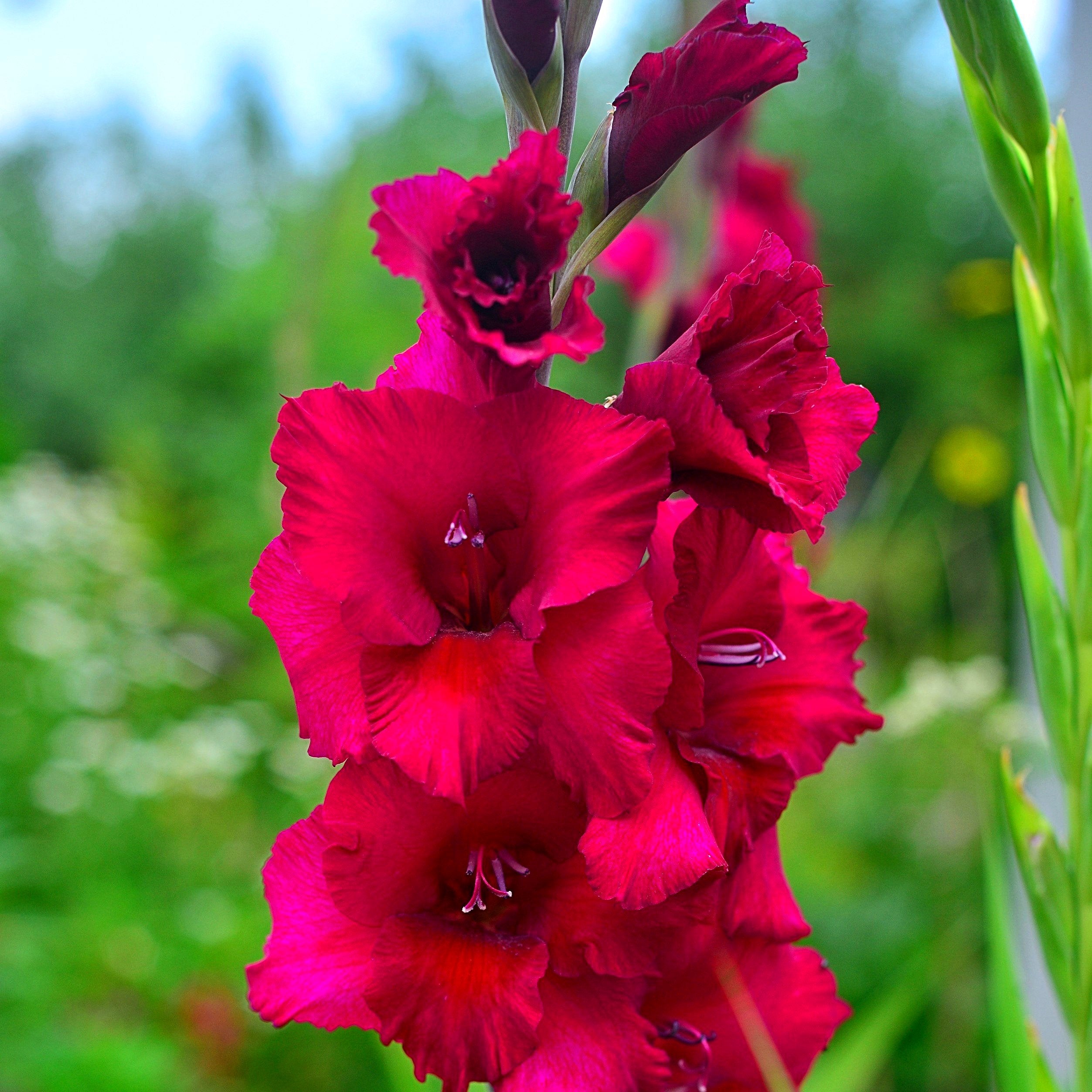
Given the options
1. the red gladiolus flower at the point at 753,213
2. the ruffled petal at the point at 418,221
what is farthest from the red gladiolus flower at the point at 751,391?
the red gladiolus flower at the point at 753,213

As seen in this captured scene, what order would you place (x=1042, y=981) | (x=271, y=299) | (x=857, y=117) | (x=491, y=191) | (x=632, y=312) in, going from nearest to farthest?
(x=491, y=191) < (x=1042, y=981) < (x=271, y=299) < (x=632, y=312) < (x=857, y=117)

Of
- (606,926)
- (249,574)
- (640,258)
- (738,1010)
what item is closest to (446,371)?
(606,926)

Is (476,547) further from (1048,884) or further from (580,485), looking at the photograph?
(1048,884)

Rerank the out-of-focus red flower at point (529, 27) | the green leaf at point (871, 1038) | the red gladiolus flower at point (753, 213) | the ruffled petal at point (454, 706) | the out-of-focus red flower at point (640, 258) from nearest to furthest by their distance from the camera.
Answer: the ruffled petal at point (454, 706), the out-of-focus red flower at point (529, 27), the green leaf at point (871, 1038), the red gladiolus flower at point (753, 213), the out-of-focus red flower at point (640, 258)

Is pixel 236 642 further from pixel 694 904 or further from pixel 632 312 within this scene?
pixel 694 904

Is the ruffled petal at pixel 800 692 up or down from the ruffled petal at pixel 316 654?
down

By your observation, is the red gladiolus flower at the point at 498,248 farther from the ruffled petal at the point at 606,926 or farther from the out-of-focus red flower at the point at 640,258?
the out-of-focus red flower at the point at 640,258

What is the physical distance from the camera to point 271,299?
370 cm

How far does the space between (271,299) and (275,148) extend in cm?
51

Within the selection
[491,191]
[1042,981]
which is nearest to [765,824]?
[491,191]

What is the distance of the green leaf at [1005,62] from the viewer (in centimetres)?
56

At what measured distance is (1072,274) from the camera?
1.93 ft

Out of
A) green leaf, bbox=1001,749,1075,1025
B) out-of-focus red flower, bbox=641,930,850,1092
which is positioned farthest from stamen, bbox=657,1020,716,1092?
green leaf, bbox=1001,749,1075,1025

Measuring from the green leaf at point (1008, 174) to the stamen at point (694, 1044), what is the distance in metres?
0.48
